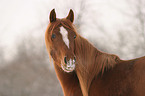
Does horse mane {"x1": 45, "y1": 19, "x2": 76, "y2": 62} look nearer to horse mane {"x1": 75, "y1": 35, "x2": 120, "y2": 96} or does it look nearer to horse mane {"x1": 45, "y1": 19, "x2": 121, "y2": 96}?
horse mane {"x1": 45, "y1": 19, "x2": 121, "y2": 96}

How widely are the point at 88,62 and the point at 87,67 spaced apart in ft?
0.28

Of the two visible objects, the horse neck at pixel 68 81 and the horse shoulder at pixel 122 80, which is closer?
the horse shoulder at pixel 122 80

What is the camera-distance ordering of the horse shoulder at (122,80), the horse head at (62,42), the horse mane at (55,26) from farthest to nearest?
the horse mane at (55,26) < the horse head at (62,42) < the horse shoulder at (122,80)

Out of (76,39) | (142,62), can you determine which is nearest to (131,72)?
(142,62)

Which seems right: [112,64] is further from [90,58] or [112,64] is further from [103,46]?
[103,46]

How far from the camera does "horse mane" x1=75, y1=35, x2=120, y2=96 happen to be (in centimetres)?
255

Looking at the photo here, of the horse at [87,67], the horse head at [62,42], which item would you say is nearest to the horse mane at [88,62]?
the horse at [87,67]

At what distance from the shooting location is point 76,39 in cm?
263

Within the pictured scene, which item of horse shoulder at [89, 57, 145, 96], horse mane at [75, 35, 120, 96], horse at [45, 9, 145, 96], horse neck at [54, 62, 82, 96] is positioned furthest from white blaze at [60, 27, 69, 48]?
horse shoulder at [89, 57, 145, 96]

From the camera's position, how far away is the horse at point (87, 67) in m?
2.24

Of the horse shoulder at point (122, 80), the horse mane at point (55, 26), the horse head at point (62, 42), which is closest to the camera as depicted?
the horse shoulder at point (122, 80)

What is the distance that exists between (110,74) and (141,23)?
7.40m

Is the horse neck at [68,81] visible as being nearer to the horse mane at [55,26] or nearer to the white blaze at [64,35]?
the horse mane at [55,26]

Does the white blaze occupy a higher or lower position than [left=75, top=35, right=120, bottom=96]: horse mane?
higher
